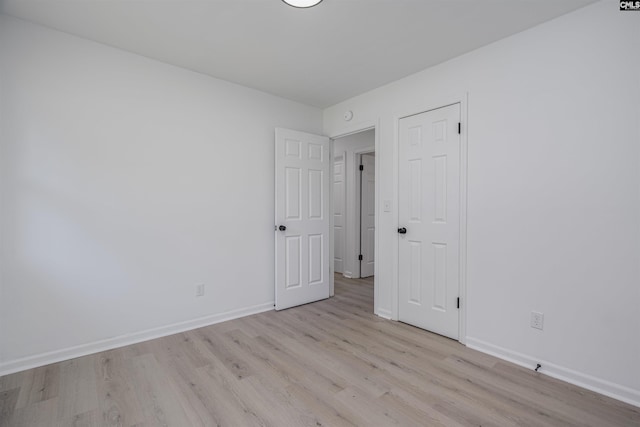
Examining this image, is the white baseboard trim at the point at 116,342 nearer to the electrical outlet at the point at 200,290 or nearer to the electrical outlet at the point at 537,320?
the electrical outlet at the point at 200,290

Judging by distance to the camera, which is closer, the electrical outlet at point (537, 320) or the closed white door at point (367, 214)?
the electrical outlet at point (537, 320)

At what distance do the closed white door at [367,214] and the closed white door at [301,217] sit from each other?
1.33 m

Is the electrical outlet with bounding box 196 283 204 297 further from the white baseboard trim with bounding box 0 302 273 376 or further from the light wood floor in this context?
the light wood floor

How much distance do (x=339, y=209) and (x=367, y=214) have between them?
0.51m

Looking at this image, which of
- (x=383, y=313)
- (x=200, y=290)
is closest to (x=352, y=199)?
(x=383, y=313)

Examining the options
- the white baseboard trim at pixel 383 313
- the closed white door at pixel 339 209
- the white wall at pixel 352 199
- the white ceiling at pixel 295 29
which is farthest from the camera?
the closed white door at pixel 339 209

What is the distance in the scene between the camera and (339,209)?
17.6 ft

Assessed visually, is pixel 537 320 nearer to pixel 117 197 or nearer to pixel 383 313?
pixel 383 313

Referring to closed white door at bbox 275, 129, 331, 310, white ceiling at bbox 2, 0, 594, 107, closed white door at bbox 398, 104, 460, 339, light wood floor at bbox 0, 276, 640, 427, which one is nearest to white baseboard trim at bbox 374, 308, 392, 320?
closed white door at bbox 398, 104, 460, 339

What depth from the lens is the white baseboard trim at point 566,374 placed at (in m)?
1.84

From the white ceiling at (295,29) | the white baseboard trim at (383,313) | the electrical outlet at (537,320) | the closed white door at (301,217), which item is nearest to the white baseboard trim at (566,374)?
the electrical outlet at (537,320)

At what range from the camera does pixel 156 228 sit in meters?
2.78

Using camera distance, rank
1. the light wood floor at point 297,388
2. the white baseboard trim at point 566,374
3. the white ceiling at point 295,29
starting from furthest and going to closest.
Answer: the white ceiling at point 295,29
the white baseboard trim at point 566,374
the light wood floor at point 297,388

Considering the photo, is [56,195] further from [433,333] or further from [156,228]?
[433,333]
